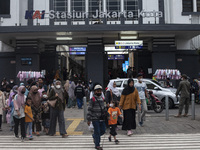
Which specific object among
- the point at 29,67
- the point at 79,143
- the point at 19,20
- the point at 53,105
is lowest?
the point at 79,143

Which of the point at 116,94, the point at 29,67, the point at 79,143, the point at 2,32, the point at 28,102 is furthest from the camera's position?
the point at 29,67

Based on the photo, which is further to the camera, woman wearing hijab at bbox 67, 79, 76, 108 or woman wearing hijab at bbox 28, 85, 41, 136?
woman wearing hijab at bbox 67, 79, 76, 108

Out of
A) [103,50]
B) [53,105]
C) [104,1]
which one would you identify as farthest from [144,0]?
[53,105]

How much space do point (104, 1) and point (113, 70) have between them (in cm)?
621

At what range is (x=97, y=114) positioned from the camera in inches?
288

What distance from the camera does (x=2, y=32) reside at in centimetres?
2030

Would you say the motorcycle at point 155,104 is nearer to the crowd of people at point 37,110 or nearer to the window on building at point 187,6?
the crowd of people at point 37,110

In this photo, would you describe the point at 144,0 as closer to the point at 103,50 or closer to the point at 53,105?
the point at 103,50

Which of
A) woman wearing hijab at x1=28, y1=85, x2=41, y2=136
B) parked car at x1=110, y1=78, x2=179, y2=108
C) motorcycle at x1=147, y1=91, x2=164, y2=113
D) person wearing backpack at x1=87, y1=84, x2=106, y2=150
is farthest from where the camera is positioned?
parked car at x1=110, y1=78, x2=179, y2=108

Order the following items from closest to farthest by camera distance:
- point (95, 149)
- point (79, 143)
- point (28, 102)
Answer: point (95, 149), point (79, 143), point (28, 102)

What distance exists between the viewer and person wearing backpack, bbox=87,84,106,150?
286 inches

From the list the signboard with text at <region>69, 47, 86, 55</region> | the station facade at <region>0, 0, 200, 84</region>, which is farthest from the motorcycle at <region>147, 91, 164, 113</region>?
the signboard with text at <region>69, 47, 86, 55</region>

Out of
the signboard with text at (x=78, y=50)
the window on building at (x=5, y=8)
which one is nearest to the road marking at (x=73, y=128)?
the signboard with text at (x=78, y=50)

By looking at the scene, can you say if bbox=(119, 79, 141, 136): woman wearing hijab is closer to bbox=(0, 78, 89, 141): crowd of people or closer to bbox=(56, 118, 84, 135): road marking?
bbox=(56, 118, 84, 135): road marking
